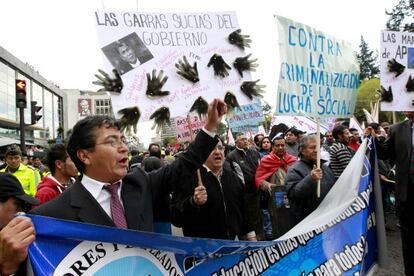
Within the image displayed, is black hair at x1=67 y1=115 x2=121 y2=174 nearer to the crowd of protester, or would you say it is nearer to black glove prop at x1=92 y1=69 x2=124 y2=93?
the crowd of protester

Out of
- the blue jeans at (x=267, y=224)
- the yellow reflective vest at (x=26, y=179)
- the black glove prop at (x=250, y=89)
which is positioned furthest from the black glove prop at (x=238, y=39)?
the yellow reflective vest at (x=26, y=179)

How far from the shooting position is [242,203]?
404 centimetres

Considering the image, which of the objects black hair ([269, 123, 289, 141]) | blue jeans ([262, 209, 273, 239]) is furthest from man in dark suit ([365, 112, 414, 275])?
black hair ([269, 123, 289, 141])

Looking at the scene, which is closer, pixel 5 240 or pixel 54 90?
pixel 5 240

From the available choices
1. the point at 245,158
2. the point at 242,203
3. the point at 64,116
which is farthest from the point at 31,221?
the point at 64,116

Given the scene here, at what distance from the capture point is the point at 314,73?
477 cm

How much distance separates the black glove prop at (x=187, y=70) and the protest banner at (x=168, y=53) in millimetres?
27

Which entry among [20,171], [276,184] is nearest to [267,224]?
[276,184]

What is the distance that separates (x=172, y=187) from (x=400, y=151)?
307cm

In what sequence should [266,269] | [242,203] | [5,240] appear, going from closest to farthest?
[5,240] < [266,269] < [242,203]

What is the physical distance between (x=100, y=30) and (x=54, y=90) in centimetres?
8674

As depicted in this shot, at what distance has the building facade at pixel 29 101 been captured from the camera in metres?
51.8

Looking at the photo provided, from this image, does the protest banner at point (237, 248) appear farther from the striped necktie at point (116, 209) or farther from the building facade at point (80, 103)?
the building facade at point (80, 103)

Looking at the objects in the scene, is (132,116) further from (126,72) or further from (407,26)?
(407,26)
